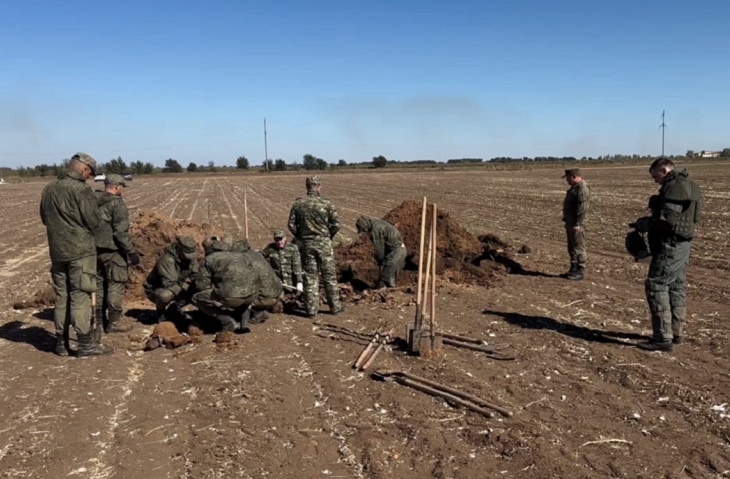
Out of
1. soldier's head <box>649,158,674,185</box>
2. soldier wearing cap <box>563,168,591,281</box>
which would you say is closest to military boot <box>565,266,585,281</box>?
soldier wearing cap <box>563,168,591,281</box>

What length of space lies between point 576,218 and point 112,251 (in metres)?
7.98

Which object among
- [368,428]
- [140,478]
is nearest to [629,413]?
[368,428]

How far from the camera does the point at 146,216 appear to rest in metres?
11.2

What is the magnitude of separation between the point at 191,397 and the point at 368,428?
194 centimetres

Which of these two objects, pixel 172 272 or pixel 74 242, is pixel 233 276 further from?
pixel 74 242

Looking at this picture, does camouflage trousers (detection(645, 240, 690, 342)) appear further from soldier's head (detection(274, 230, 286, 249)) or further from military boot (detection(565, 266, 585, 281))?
soldier's head (detection(274, 230, 286, 249))

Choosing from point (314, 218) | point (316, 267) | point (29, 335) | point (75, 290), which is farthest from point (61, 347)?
point (314, 218)

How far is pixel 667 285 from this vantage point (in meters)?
6.45

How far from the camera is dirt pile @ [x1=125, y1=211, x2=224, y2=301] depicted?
9.80 metres

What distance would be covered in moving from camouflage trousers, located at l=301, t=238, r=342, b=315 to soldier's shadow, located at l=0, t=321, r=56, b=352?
11.5 feet

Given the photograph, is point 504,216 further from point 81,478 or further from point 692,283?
point 81,478

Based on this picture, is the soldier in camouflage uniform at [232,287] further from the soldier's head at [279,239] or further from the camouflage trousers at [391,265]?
the camouflage trousers at [391,265]

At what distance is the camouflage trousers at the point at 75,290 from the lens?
6.57m

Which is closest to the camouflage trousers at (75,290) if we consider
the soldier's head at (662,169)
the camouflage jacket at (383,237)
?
the camouflage jacket at (383,237)
